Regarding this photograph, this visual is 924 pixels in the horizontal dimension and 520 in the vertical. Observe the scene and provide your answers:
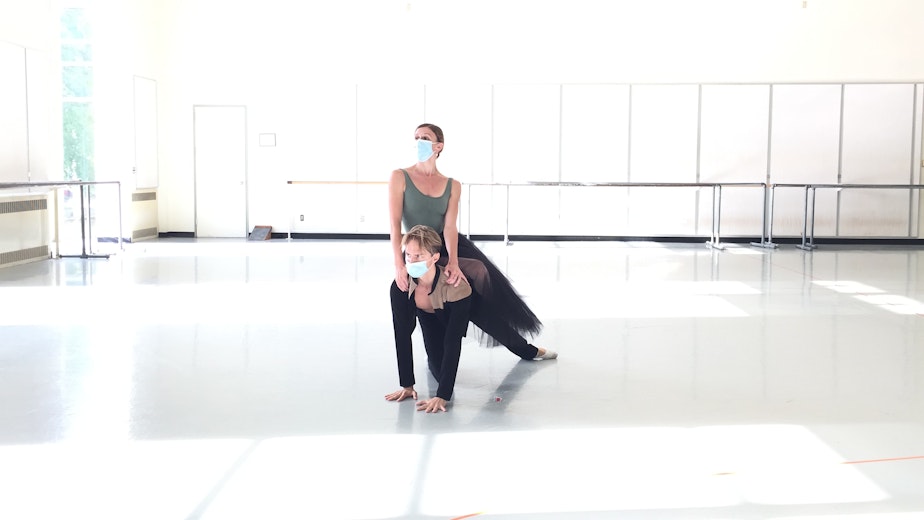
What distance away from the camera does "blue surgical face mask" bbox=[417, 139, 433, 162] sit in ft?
15.5

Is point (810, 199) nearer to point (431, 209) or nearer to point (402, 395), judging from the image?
point (431, 209)

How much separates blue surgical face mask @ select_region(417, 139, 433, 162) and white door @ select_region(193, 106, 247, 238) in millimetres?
11606

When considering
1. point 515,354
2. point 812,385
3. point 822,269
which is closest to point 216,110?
point 822,269

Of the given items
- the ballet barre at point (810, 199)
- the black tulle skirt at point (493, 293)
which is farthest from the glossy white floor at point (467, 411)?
the ballet barre at point (810, 199)

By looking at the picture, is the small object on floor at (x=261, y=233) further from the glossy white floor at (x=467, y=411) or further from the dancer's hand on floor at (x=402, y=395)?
the dancer's hand on floor at (x=402, y=395)

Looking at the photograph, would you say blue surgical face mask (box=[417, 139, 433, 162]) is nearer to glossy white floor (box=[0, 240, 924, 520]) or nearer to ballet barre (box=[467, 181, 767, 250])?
glossy white floor (box=[0, 240, 924, 520])

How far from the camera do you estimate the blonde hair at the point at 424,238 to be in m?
4.56

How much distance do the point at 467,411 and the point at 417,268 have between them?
716 millimetres

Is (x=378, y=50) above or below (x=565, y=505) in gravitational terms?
above

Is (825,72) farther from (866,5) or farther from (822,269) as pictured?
(822,269)

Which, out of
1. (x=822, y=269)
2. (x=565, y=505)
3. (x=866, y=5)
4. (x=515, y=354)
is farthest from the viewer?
(x=866, y=5)

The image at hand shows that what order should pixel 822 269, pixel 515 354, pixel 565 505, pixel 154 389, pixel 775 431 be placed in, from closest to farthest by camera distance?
pixel 565 505 → pixel 775 431 → pixel 154 389 → pixel 515 354 → pixel 822 269

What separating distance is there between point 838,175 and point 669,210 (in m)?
2.77

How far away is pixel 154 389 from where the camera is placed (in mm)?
4809
